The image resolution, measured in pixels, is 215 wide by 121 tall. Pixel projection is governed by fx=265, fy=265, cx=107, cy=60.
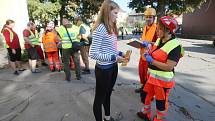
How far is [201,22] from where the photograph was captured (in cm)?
3114

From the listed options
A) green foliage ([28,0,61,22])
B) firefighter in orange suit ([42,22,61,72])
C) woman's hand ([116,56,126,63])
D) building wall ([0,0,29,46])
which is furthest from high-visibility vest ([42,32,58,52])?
green foliage ([28,0,61,22])

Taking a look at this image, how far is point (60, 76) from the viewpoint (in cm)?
805

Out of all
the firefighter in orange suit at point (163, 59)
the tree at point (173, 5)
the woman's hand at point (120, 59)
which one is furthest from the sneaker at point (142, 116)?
the tree at point (173, 5)

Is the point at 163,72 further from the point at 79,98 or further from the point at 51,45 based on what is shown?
the point at 51,45

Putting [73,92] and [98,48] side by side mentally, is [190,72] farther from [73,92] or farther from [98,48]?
[98,48]

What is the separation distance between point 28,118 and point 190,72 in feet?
19.2

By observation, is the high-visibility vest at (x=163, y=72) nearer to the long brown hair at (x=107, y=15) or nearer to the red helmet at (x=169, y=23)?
the red helmet at (x=169, y=23)

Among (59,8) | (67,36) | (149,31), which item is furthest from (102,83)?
(59,8)

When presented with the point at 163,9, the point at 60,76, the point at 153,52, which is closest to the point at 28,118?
the point at 153,52

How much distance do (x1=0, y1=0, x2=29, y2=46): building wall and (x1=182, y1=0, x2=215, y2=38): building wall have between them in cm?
2303

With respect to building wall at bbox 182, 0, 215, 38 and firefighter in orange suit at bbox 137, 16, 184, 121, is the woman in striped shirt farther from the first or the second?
building wall at bbox 182, 0, 215, 38

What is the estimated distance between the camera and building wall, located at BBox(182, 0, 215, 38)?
29.3m

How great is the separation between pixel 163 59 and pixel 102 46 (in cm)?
89

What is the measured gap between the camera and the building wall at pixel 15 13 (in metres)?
11.5
